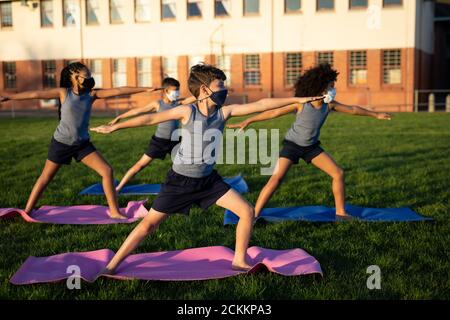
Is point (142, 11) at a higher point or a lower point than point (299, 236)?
higher

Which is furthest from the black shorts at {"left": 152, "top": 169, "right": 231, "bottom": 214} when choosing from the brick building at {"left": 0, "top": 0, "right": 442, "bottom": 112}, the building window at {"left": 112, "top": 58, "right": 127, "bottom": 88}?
the building window at {"left": 112, "top": 58, "right": 127, "bottom": 88}

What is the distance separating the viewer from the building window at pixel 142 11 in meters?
36.1

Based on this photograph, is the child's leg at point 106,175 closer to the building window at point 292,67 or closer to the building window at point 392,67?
the building window at point 292,67

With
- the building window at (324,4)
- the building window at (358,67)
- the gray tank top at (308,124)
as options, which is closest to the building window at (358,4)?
the building window at (324,4)

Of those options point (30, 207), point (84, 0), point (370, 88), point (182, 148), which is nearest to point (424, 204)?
point (182, 148)

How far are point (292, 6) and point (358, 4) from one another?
13.0ft

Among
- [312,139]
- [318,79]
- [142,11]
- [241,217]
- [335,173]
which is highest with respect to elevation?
[142,11]

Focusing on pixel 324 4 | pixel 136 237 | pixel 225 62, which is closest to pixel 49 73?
pixel 225 62

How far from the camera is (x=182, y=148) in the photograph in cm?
502

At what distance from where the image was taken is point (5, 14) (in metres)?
39.2

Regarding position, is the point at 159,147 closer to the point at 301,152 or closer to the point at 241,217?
the point at 301,152

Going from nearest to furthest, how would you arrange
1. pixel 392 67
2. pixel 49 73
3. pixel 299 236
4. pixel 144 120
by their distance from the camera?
pixel 144 120, pixel 299 236, pixel 392 67, pixel 49 73

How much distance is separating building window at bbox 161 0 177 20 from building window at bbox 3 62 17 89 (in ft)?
40.0
